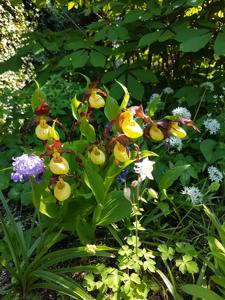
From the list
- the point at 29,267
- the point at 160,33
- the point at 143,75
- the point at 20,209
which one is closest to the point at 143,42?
the point at 160,33

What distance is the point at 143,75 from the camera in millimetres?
2100

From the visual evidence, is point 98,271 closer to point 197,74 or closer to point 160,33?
point 160,33

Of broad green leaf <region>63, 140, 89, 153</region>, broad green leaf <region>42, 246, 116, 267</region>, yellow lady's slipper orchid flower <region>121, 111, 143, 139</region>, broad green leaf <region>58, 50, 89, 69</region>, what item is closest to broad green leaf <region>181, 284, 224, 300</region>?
broad green leaf <region>42, 246, 116, 267</region>

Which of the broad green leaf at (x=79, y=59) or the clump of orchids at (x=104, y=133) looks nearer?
the clump of orchids at (x=104, y=133)

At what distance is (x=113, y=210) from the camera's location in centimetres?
151

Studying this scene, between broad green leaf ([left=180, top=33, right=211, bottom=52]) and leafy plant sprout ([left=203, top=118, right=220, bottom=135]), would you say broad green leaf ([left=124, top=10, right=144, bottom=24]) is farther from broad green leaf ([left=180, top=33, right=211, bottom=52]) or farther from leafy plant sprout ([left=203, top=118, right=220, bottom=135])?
leafy plant sprout ([left=203, top=118, right=220, bottom=135])

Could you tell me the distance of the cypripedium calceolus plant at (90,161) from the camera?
1328 millimetres

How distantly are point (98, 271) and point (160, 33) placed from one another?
1.13m

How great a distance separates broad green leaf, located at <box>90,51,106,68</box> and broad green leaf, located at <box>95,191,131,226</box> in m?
0.68

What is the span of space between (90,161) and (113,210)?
0.21 metres

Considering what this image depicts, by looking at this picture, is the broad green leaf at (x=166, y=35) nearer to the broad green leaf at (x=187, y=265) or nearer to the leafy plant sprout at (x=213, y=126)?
the leafy plant sprout at (x=213, y=126)

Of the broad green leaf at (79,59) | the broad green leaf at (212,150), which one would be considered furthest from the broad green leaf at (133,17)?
the broad green leaf at (212,150)

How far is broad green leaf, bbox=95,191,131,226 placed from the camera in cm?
150

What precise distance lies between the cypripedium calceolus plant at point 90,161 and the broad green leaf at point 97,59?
0.35 m
